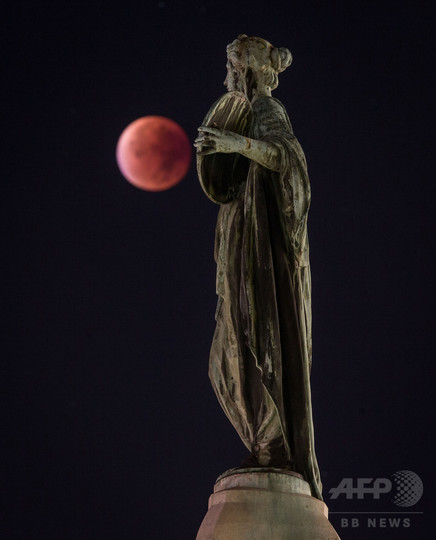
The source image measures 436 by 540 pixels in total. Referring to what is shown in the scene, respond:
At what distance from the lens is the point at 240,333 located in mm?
6445

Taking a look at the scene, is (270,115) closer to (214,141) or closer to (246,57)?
(246,57)

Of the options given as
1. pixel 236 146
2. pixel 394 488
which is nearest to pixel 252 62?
pixel 236 146

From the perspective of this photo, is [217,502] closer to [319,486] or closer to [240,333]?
[319,486]

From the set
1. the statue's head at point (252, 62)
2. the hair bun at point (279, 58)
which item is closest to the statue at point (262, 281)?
the statue's head at point (252, 62)

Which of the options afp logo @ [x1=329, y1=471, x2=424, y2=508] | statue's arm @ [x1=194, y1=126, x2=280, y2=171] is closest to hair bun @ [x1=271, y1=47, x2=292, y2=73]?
statue's arm @ [x1=194, y1=126, x2=280, y2=171]

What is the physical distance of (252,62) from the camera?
7.00 m

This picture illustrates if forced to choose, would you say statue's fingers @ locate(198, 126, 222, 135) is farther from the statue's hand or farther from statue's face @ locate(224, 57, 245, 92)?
statue's face @ locate(224, 57, 245, 92)

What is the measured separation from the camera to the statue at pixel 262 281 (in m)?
6.18

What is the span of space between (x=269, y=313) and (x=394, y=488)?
557cm

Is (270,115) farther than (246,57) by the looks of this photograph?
No

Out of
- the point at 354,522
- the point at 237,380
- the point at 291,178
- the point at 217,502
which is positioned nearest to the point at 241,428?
Answer: the point at 237,380

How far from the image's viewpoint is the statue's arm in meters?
6.04

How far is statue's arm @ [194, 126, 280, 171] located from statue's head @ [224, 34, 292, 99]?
826mm

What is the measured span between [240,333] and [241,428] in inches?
26.1
